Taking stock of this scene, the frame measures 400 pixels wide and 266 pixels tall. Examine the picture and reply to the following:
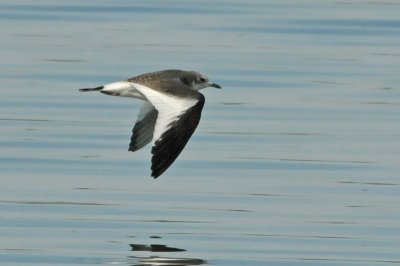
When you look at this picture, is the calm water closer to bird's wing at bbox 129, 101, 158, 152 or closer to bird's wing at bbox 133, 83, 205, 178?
bird's wing at bbox 129, 101, 158, 152

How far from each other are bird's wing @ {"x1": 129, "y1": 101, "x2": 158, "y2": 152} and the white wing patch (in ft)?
2.09

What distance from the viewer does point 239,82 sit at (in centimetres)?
1780

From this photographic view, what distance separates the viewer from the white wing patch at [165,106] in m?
11.3

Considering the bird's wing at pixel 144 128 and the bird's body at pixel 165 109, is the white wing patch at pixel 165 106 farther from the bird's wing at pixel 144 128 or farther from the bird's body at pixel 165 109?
the bird's wing at pixel 144 128

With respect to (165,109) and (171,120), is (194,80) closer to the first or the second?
(165,109)

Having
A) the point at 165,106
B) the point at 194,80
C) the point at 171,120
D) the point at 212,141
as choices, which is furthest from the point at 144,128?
the point at 212,141

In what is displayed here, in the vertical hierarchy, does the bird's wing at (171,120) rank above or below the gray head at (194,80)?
below

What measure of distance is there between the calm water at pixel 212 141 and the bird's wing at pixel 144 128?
38 cm

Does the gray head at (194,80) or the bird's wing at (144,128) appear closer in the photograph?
the bird's wing at (144,128)

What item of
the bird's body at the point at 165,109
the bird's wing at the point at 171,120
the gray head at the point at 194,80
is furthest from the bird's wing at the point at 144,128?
the bird's wing at the point at 171,120

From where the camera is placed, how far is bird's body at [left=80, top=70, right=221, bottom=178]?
434 inches

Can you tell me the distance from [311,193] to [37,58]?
6919 mm

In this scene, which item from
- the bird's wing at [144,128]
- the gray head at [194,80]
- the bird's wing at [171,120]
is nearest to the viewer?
the bird's wing at [171,120]

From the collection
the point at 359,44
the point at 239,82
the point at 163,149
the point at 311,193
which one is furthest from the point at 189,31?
the point at 163,149
